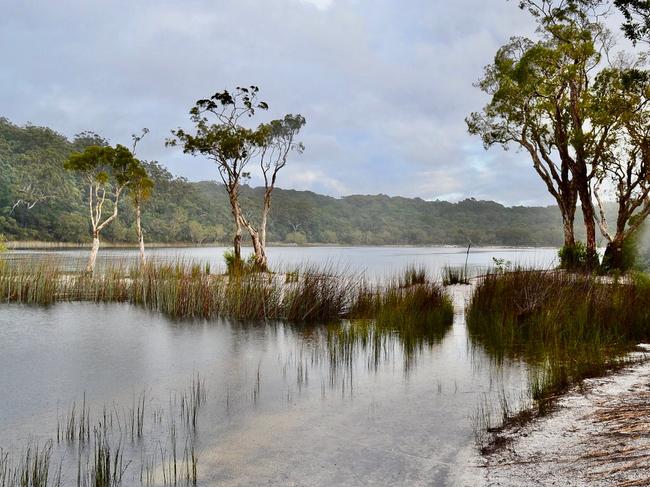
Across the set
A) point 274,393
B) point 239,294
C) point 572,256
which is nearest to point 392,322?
point 239,294

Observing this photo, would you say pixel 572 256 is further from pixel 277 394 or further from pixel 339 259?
pixel 277 394

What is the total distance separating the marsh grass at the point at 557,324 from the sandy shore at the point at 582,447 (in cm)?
54

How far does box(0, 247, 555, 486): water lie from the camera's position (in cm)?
328

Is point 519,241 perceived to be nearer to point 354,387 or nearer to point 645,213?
point 645,213

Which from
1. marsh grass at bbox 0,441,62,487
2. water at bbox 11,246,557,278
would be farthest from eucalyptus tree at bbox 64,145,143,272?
marsh grass at bbox 0,441,62,487

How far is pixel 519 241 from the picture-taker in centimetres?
9194

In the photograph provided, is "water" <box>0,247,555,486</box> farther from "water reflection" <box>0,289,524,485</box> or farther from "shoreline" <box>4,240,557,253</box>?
"shoreline" <box>4,240,557,253</box>

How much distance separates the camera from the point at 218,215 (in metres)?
76.1

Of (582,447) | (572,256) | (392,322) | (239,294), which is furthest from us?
(572,256)

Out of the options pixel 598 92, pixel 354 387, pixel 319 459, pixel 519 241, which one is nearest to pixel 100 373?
pixel 354 387

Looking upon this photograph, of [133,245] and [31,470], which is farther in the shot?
[133,245]

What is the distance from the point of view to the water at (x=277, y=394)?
10.8ft

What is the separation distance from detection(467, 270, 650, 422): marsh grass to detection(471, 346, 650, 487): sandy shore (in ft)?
1.76

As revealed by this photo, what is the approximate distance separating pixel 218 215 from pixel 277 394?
7305cm
